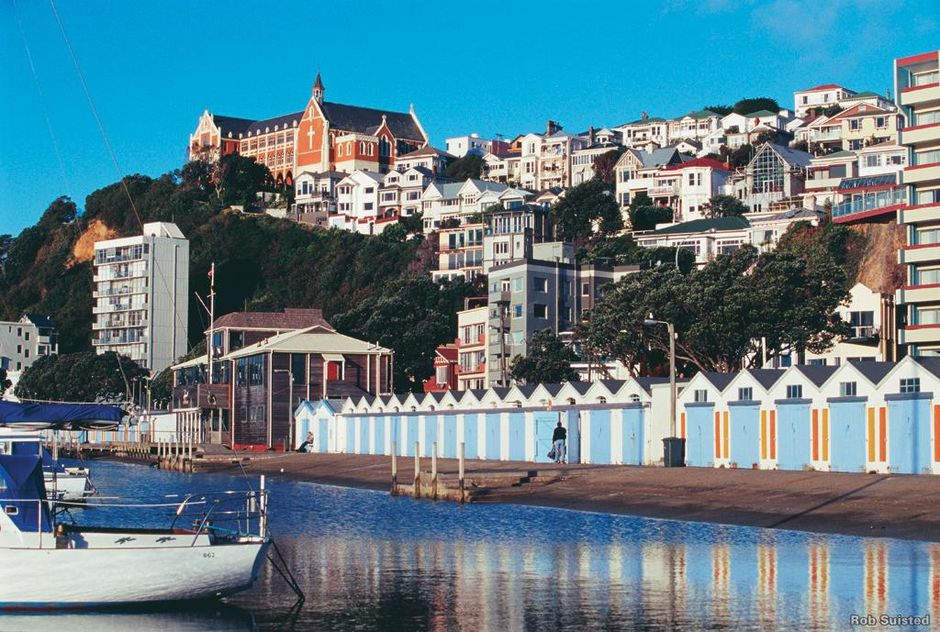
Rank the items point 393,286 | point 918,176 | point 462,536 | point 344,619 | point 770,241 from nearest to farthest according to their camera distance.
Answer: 1. point 344,619
2. point 462,536
3. point 918,176
4. point 770,241
5. point 393,286

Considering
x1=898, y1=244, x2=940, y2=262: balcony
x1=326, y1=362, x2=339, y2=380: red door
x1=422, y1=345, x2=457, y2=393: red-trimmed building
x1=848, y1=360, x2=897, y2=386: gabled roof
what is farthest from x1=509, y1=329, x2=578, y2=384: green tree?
x1=848, y1=360, x2=897, y2=386: gabled roof

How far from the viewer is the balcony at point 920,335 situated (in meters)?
84.9

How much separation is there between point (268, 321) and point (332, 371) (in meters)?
25.8

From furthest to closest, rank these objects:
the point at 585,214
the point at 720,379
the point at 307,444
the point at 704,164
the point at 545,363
Result: the point at 704,164, the point at 585,214, the point at 545,363, the point at 307,444, the point at 720,379

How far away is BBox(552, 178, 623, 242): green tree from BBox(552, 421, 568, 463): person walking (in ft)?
355

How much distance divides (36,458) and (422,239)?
547ft

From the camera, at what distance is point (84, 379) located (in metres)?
176

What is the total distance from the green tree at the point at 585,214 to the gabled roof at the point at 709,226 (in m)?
10.8

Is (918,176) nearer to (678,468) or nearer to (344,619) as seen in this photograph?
(678,468)

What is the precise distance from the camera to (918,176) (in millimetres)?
86500

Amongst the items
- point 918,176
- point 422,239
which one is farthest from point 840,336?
point 422,239

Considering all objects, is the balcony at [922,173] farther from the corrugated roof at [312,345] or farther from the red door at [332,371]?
the red door at [332,371]

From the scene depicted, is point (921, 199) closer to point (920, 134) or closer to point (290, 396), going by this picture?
point (920, 134)

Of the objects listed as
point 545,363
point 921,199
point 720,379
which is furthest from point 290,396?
point 720,379
